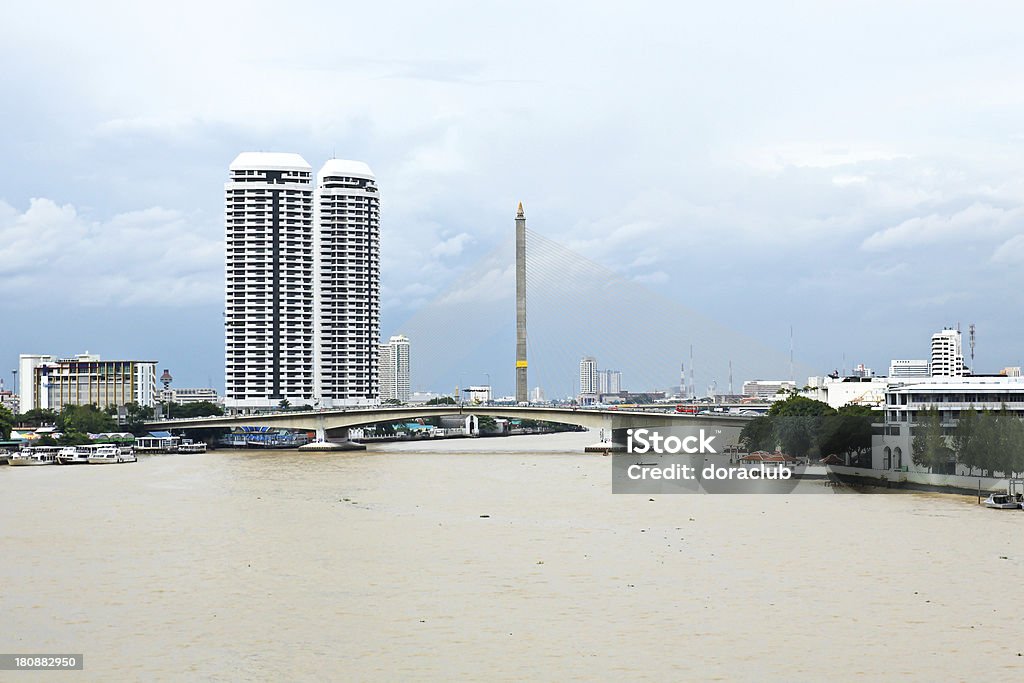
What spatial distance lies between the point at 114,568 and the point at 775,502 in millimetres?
13063

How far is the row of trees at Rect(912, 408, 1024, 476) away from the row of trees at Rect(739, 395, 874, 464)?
2.55m

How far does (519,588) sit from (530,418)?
33.9 metres

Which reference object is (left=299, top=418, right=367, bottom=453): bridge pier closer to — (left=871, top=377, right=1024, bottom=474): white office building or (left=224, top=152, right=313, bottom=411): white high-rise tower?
(left=224, top=152, right=313, bottom=411): white high-rise tower

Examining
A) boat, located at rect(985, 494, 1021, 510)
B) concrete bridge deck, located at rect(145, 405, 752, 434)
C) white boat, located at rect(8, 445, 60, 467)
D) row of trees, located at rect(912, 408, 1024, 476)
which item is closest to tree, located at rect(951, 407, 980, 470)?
row of trees, located at rect(912, 408, 1024, 476)

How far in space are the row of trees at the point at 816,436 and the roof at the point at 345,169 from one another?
41486mm

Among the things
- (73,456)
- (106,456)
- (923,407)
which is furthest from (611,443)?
(73,456)

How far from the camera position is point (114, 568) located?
52.0ft

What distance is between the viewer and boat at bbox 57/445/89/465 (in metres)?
41.1

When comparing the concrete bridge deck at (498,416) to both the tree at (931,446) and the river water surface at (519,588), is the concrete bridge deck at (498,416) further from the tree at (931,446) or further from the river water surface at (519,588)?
the river water surface at (519,588)

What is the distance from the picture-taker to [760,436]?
37656 mm

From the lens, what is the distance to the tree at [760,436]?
36719mm

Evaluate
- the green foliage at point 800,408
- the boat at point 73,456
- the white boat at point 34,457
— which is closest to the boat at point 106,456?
the boat at point 73,456

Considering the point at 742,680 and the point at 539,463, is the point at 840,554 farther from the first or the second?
the point at 539,463

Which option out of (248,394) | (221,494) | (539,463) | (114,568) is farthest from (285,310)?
(114,568)
